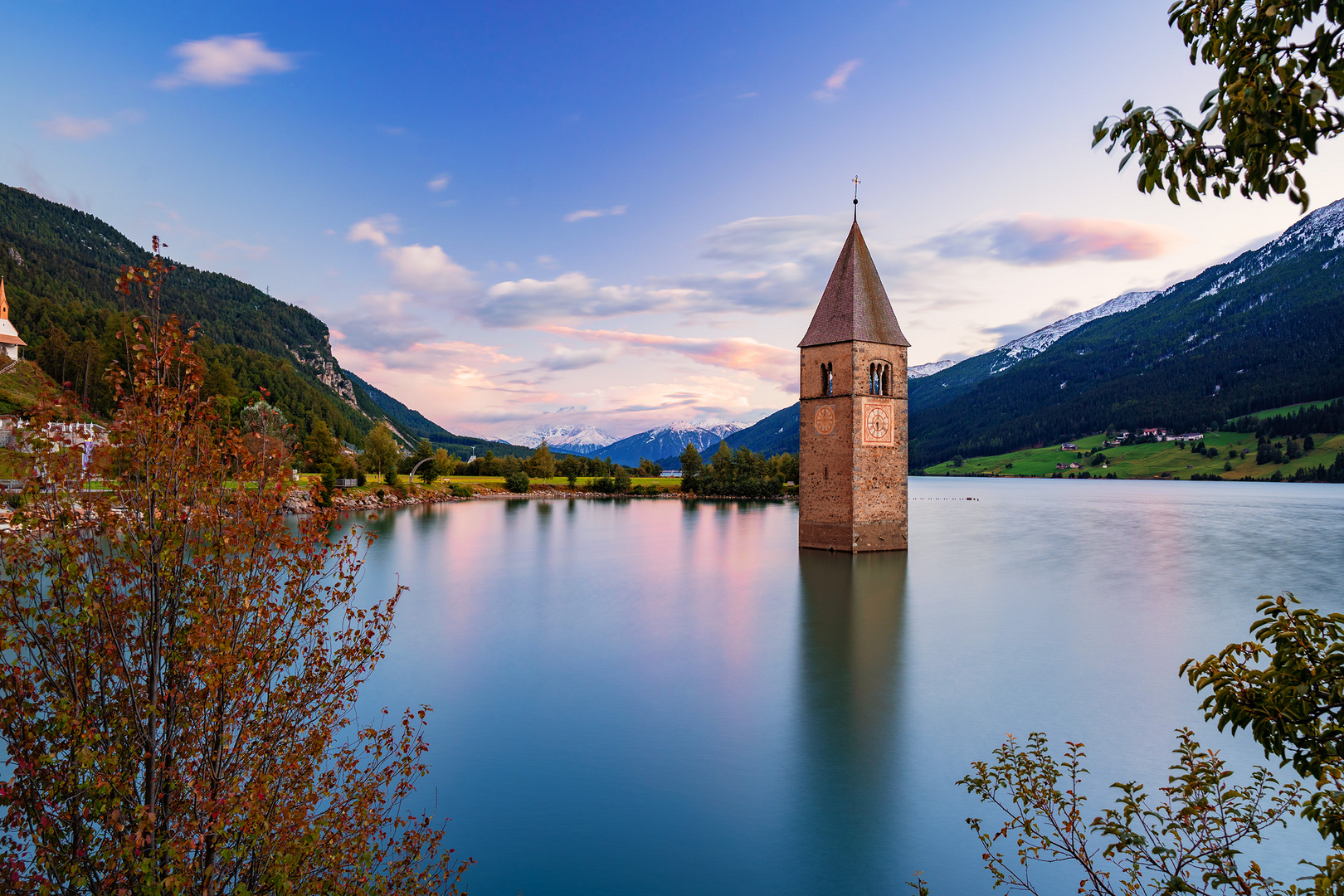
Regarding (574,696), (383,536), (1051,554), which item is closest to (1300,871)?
(574,696)

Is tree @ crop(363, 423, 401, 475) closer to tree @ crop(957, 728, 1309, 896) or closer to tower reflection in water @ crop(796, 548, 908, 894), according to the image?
tower reflection in water @ crop(796, 548, 908, 894)

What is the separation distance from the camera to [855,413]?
3153 cm

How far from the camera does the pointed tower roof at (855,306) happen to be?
3234 cm

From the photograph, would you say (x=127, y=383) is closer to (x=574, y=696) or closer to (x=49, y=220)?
(x=574, y=696)

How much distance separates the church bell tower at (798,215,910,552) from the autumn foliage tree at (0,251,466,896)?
2775cm

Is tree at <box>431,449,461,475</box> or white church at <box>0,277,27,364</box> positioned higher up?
white church at <box>0,277,27,364</box>

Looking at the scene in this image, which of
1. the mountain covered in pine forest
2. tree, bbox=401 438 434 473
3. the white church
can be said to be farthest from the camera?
tree, bbox=401 438 434 473

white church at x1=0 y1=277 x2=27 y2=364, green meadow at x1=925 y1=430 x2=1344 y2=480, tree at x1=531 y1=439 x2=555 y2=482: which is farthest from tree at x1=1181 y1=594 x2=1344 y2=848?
green meadow at x1=925 y1=430 x2=1344 y2=480

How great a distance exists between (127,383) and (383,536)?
42.7m

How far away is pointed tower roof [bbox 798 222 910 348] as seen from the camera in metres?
32.3

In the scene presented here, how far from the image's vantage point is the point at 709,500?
8994 centimetres

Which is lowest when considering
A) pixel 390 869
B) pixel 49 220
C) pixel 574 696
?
pixel 574 696

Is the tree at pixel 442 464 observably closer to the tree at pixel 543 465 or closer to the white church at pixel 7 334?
the tree at pixel 543 465

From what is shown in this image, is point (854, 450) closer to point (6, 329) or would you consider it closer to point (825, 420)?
point (825, 420)
